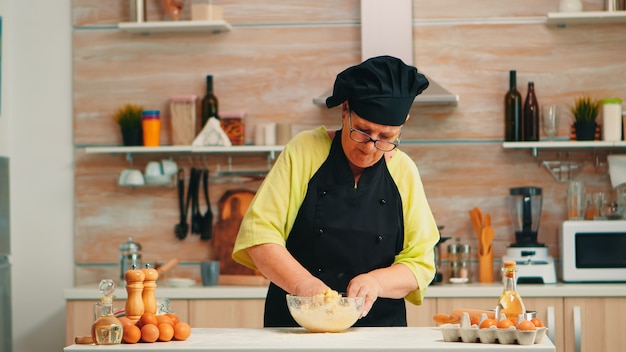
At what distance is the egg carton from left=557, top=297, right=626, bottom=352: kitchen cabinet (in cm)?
218

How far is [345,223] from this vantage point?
2.66 m

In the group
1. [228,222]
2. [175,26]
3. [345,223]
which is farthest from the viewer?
[228,222]

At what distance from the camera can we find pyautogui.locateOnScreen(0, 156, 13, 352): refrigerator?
4750mm

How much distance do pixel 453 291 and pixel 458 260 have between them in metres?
0.38

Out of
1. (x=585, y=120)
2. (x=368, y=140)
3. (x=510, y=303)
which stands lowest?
(x=510, y=303)

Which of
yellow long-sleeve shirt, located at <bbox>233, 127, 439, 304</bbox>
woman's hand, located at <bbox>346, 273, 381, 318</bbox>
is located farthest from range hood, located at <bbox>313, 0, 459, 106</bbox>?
woman's hand, located at <bbox>346, 273, 381, 318</bbox>

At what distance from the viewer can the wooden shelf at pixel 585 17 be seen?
452cm

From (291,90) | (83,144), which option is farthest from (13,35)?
(291,90)

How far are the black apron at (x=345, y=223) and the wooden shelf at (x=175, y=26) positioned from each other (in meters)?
2.12

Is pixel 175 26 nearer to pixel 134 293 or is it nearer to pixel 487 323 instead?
pixel 134 293

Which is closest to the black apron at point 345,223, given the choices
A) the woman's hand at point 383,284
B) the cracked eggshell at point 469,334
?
the woman's hand at point 383,284

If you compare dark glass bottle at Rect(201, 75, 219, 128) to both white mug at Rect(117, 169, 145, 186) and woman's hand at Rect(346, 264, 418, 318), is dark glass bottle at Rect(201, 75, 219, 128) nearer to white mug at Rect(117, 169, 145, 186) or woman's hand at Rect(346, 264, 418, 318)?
white mug at Rect(117, 169, 145, 186)

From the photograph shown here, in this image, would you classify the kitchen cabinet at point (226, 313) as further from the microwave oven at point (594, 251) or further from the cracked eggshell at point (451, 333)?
the cracked eggshell at point (451, 333)

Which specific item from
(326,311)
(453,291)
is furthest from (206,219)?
(326,311)
